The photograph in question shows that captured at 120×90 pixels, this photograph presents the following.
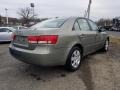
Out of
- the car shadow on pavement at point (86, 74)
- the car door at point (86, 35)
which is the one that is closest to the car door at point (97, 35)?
the car door at point (86, 35)

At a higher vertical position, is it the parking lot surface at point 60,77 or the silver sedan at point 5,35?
the silver sedan at point 5,35

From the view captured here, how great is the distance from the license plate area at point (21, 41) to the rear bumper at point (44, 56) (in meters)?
0.15

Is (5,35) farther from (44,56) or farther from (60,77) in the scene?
(44,56)

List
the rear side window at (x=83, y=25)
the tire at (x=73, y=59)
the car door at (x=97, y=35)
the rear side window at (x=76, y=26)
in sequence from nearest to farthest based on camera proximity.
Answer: the tire at (x=73, y=59) < the rear side window at (x=76, y=26) < the rear side window at (x=83, y=25) < the car door at (x=97, y=35)

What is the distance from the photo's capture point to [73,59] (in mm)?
4887

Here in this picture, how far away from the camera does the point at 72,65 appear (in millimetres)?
4863

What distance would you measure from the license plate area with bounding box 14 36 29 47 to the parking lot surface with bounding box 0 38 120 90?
828 millimetres

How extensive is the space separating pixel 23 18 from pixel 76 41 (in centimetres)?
4952

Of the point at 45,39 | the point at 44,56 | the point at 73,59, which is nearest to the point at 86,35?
the point at 73,59

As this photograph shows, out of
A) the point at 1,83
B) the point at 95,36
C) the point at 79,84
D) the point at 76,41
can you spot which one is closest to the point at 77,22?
the point at 76,41

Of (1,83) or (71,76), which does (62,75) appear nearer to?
(71,76)

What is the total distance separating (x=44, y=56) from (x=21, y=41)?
2.83ft

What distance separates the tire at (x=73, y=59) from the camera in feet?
15.3

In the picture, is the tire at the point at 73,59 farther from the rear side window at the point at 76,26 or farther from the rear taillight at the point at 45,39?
the rear taillight at the point at 45,39
